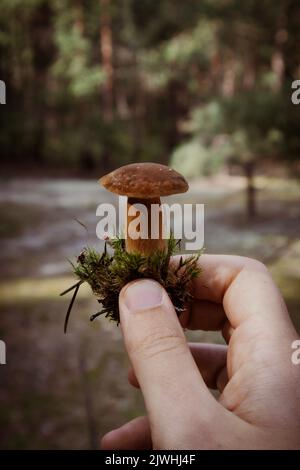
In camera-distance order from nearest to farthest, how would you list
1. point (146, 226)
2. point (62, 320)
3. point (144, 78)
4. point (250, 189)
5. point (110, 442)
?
1. point (146, 226)
2. point (110, 442)
3. point (62, 320)
4. point (250, 189)
5. point (144, 78)

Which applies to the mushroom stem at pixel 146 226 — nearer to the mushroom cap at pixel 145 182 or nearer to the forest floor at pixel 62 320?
the mushroom cap at pixel 145 182

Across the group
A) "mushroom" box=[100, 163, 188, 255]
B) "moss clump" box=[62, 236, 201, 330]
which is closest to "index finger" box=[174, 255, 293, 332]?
"moss clump" box=[62, 236, 201, 330]

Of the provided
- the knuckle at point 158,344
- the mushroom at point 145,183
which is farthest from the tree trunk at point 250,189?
the knuckle at point 158,344

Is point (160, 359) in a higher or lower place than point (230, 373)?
higher

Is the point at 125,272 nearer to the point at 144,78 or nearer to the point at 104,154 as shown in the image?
the point at 104,154

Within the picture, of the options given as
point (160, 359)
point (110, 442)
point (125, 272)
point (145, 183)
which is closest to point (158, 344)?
point (160, 359)

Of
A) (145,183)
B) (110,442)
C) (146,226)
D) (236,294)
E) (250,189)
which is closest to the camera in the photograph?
(145,183)
